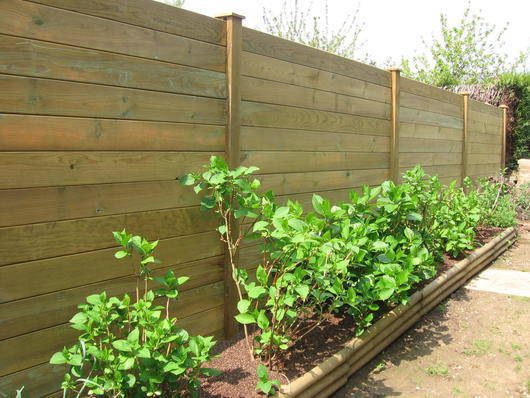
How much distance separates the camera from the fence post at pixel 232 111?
3.16 metres

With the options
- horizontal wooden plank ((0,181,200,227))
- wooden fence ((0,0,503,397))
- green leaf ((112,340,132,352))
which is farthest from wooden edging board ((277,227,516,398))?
horizontal wooden plank ((0,181,200,227))

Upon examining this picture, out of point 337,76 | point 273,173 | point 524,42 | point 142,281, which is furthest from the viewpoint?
point 524,42

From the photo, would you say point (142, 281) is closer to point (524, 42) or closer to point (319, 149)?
point (319, 149)

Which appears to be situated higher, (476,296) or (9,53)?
(9,53)

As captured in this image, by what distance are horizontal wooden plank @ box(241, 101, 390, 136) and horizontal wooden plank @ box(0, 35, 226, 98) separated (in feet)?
1.20

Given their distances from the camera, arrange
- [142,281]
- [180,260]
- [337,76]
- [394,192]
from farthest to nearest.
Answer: [337,76]
[394,192]
[180,260]
[142,281]

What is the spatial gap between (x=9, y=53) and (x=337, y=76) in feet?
9.74

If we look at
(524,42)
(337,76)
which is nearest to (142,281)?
(337,76)

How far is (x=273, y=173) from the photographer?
3648mm

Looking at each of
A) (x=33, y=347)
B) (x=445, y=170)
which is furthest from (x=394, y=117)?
(x=33, y=347)

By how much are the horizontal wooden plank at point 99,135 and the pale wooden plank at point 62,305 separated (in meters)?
0.68

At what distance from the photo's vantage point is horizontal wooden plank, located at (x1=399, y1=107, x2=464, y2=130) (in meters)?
5.75

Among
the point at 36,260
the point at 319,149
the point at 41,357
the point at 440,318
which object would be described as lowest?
the point at 440,318

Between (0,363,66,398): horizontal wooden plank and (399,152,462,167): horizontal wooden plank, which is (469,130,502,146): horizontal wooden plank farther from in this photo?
(0,363,66,398): horizontal wooden plank
